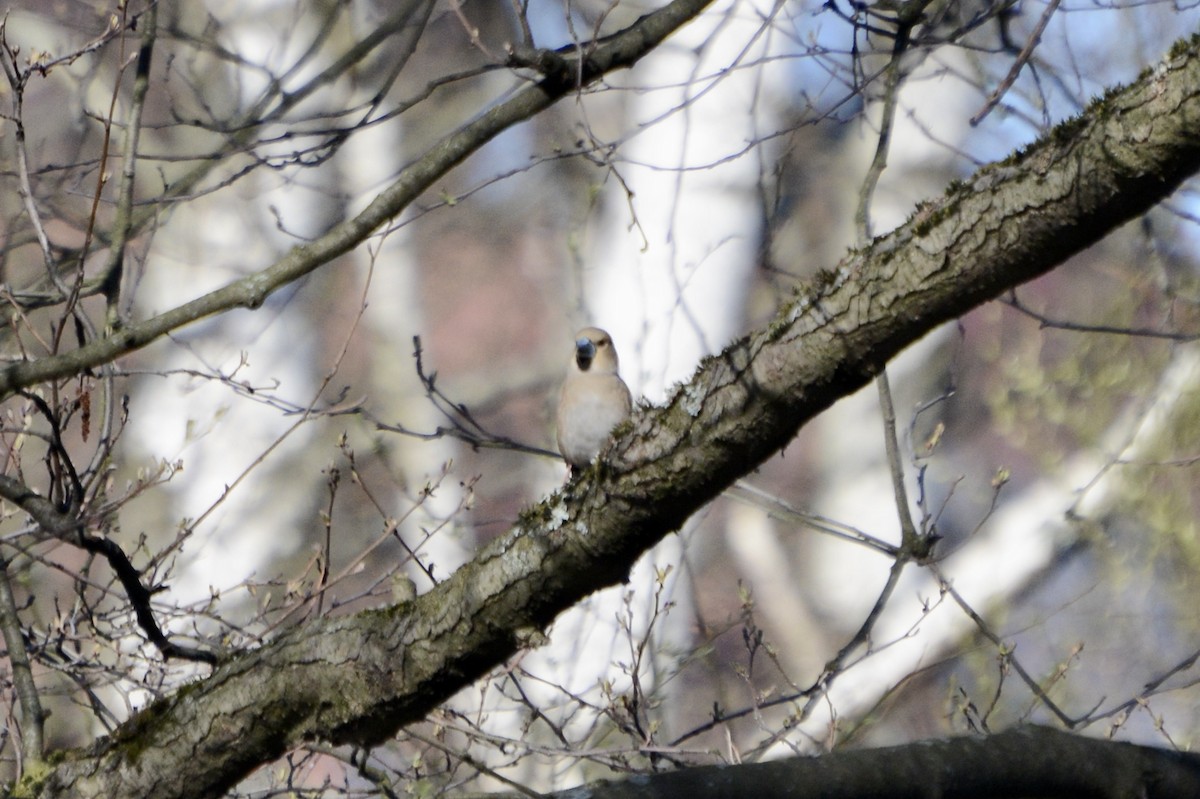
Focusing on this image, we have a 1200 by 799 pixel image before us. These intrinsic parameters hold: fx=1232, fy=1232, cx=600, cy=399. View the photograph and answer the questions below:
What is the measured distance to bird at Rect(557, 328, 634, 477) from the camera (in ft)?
14.6

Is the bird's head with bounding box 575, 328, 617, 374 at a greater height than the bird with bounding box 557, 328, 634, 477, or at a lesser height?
greater

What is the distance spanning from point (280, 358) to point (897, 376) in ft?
11.7

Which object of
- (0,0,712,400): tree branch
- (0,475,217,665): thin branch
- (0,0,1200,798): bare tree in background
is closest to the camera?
(0,475,217,665): thin branch

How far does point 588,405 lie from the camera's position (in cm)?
450

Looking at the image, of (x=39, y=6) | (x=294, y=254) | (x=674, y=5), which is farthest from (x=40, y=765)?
(x=39, y=6)

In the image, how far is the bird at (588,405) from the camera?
4.45 metres

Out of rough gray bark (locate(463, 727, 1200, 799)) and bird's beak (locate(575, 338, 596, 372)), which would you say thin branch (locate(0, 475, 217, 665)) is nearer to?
rough gray bark (locate(463, 727, 1200, 799))

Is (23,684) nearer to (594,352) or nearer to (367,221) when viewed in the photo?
(367,221)

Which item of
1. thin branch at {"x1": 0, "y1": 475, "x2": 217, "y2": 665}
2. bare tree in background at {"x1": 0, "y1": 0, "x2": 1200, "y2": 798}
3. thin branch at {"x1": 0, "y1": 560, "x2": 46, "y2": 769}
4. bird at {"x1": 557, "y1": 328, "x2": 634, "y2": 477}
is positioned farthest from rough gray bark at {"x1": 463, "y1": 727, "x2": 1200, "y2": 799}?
bird at {"x1": 557, "y1": 328, "x2": 634, "y2": 477}

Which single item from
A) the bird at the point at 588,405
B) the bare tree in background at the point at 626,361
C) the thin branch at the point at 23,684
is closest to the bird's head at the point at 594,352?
the bird at the point at 588,405

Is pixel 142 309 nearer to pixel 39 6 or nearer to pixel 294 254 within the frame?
pixel 39 6

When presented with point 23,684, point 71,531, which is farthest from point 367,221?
point 23,684

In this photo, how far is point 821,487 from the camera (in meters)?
7.38

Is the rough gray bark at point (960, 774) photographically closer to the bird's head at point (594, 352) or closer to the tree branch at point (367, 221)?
the tree branch at point (367, 221)
